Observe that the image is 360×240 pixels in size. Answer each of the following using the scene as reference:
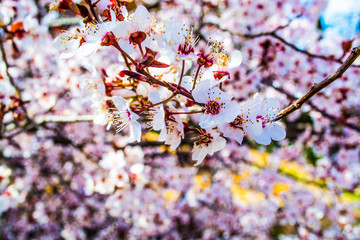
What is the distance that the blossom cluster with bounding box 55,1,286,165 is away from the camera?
3.12 ft

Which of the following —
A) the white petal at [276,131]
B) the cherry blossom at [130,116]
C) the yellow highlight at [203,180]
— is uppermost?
the white petal at [276,131]

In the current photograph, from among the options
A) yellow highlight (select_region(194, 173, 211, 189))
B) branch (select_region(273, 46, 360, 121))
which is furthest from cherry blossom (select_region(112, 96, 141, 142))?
yellow highlight (select_region(194, 173, 211, 189))

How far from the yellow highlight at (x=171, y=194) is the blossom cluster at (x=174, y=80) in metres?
4.24

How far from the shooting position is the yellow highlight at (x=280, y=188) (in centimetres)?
573

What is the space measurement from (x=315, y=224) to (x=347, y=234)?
0.61m

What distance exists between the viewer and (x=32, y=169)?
5.06 m

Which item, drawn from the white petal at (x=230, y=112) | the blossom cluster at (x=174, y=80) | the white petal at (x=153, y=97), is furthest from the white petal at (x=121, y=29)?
the white petal at (x=230, y=112)

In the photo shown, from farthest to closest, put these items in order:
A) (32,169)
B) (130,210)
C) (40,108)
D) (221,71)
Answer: (32,169) → (130,210) → (40,108) → (221,71)

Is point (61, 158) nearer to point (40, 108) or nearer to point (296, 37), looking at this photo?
point (40, 108)

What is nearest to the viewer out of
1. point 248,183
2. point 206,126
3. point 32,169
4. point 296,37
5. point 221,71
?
point 206,126

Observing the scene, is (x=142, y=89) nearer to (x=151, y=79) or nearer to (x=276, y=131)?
(x=151, y=79)

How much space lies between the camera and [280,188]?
6.16 m

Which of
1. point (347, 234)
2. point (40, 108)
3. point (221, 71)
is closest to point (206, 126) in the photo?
point (221, 71)

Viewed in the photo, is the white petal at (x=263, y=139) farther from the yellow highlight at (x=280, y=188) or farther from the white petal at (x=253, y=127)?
the yellow highlight at (x=280, y=188)
